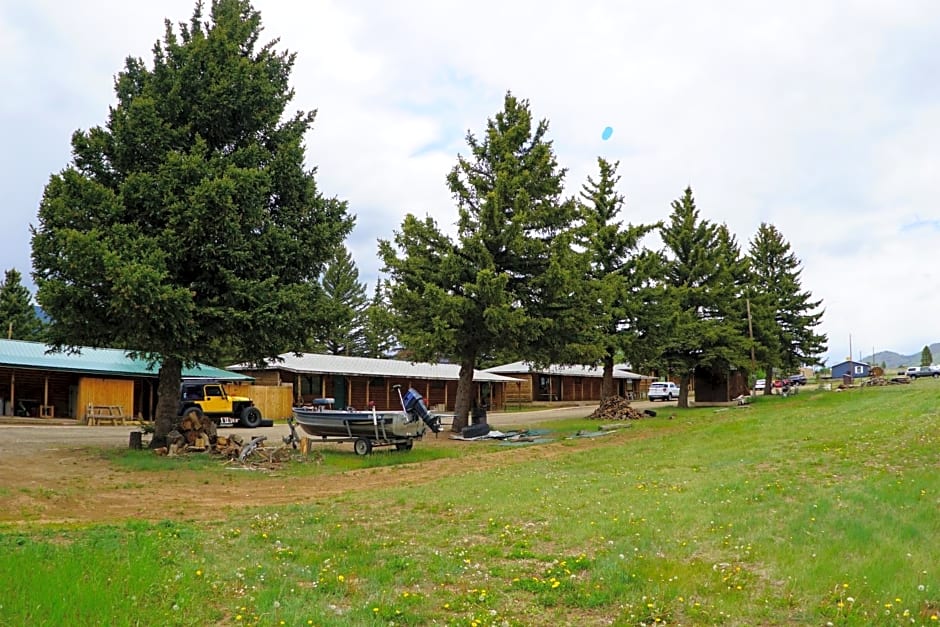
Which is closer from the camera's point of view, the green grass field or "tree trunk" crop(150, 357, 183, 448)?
the green grass field

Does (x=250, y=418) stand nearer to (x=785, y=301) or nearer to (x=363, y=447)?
(x=363, y=447)

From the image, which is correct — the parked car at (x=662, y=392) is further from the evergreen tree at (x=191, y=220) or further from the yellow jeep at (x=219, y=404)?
the evergreen tree at (x=191, y=220)

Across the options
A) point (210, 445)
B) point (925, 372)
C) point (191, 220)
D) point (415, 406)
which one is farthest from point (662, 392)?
point (191, 220)

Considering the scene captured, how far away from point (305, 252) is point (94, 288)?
5.50 m

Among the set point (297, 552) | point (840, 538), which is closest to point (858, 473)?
point (840, 538)

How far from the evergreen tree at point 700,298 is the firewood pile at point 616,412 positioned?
16.5 feet

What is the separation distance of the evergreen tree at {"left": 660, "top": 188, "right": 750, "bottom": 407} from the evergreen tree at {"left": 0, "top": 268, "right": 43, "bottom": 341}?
49735 millimetres

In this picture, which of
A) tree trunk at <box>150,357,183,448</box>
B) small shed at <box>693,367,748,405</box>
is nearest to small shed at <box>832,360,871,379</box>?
small shed at <box>693,367,748,405</box>

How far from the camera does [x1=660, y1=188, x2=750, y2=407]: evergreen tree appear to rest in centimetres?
4206

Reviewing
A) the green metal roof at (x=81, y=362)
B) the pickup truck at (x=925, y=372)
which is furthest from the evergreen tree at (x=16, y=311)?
the pickup truck at (x=925, y=372)

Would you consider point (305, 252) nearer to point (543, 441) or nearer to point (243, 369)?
point (543, 441)

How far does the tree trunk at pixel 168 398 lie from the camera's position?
21.1 meters

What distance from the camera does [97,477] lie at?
52.5 feet

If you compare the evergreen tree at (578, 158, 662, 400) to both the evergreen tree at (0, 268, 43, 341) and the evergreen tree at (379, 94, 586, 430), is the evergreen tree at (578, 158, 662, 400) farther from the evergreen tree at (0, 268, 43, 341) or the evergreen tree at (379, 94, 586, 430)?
the evergreen tree at (0, 268, 43, 341)
